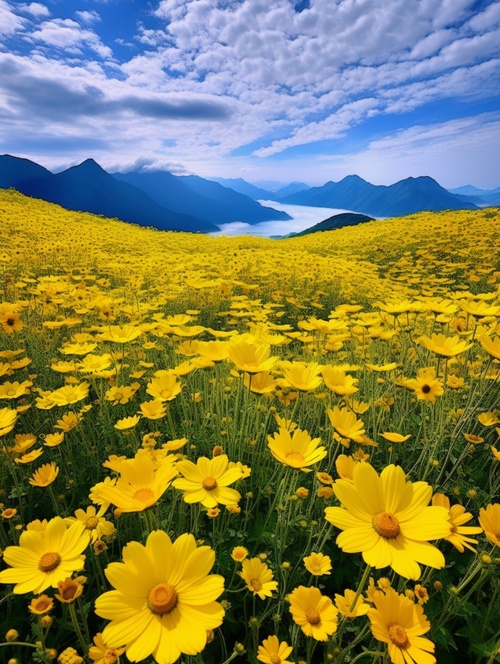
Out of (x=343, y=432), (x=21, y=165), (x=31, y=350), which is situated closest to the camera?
(x=343, y=432)

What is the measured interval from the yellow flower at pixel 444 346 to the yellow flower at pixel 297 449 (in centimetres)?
81

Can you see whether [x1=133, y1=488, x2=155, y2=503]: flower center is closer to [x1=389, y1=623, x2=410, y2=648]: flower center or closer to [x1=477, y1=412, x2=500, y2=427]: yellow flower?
[x1=389, y1=623, x2=410, y2=648]: flower center

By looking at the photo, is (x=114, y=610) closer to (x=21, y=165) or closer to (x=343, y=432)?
(x=343, y=432)

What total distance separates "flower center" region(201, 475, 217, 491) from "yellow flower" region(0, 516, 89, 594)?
1.25ft

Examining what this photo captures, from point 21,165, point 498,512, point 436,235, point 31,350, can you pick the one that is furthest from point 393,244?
point 21,165

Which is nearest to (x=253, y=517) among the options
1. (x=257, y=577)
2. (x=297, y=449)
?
(x=257, y=577)

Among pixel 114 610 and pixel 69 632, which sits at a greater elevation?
pixel 114 610

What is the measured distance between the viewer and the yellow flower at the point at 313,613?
3.59 feet

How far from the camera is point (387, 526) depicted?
0.92m

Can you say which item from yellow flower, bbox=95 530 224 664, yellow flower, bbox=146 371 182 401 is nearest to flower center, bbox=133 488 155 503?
yellow flower, bbox=95 530 224 664

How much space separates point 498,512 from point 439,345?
90cm

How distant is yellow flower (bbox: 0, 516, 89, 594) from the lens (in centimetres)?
104

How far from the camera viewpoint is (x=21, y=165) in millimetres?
191500

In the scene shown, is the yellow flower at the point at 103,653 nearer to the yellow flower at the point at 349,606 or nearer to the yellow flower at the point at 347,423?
the yellow flower at the point at 349,606
